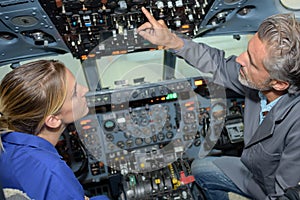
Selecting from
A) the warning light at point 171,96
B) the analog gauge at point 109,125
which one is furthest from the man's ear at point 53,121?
the warning light at point 171,96

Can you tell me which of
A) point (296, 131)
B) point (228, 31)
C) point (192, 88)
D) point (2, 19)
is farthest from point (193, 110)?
point (2, 19)

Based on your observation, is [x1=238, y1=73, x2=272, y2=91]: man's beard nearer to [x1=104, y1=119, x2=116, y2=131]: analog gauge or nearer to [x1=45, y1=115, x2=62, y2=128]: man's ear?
[x1=45, y1=115, x2=62, y2=128]: man's ear

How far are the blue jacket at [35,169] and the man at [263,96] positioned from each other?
1.01 m

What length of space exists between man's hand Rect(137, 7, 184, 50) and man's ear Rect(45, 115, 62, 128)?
0.85 meters

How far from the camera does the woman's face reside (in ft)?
5.40

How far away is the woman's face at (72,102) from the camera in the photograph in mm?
1646

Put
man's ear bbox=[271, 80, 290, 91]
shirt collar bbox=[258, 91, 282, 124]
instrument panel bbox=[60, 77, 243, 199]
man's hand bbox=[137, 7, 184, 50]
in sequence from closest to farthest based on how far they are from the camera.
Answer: man's ear bbox=[271, 80, 290, 91]
shirt collar bbox=[258, 91, 282, 124]
man's hand bbox=[137, 7, 184, 50]
instrument panel bbox=[60, 77, 243, 199]

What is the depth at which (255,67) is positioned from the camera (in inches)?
72.1

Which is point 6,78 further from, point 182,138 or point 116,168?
point 182,138

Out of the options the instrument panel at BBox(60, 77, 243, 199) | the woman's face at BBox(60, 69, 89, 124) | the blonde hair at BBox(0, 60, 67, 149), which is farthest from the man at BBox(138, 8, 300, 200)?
the blonde hair at BBox(0, 60, 67, 149)

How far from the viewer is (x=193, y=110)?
9.86 feet

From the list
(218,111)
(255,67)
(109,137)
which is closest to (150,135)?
(109,137)

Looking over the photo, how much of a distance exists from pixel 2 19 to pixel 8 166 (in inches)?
38.4

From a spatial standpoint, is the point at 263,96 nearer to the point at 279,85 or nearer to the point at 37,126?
the point at 279,85
